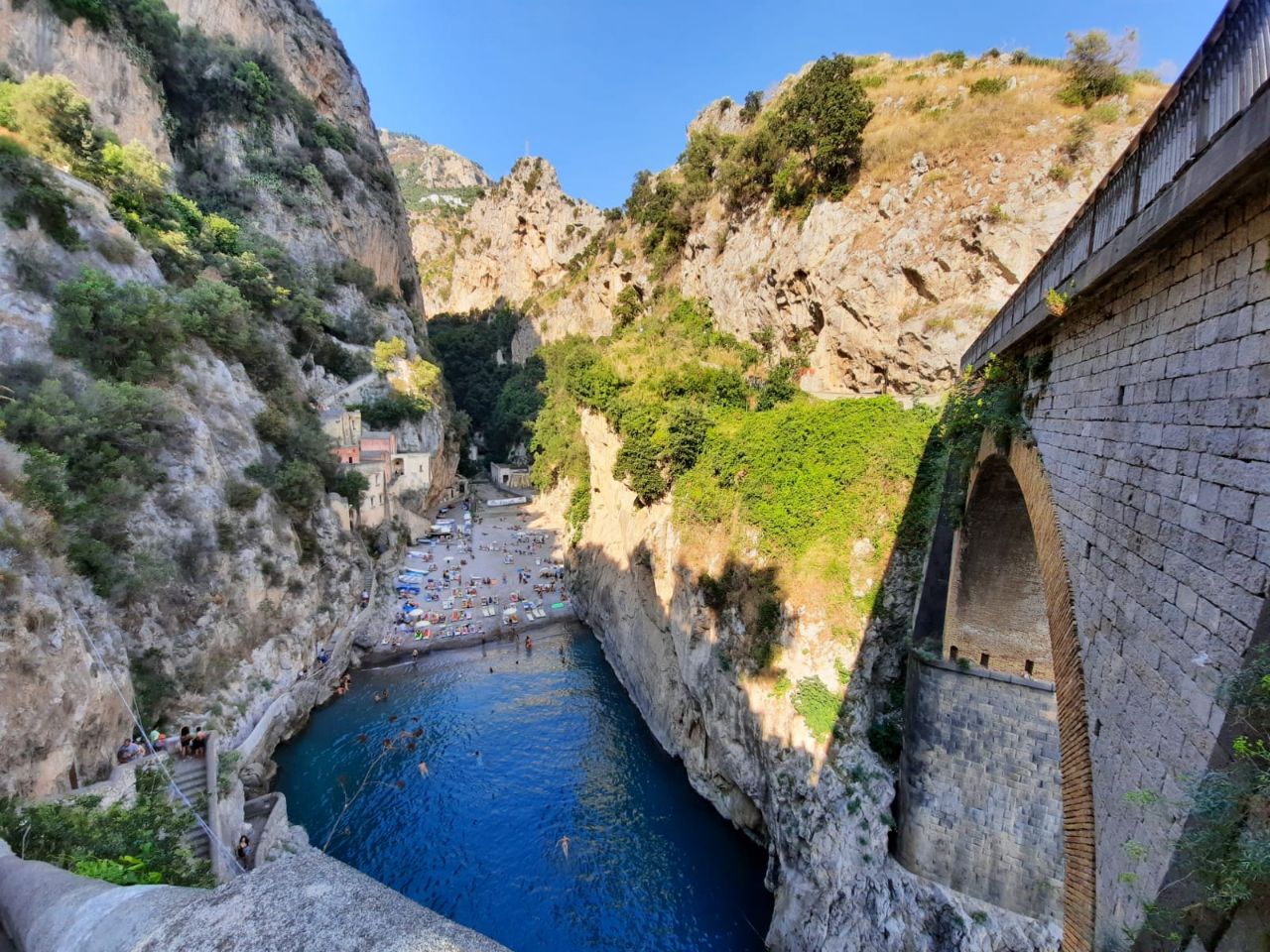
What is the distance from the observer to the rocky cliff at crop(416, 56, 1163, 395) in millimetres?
17109

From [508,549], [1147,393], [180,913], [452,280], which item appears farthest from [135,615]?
[452,280]

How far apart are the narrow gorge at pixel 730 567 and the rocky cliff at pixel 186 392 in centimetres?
15

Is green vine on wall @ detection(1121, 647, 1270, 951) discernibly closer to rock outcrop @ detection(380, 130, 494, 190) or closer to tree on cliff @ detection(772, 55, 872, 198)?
tree on cliff @ detection(772, 55, 872, 198)

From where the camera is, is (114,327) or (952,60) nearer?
(114,327)

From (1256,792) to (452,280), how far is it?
274 ft

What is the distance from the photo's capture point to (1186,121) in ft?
12.3

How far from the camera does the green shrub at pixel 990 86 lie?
19547mm

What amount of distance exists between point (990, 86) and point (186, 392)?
31.0 m

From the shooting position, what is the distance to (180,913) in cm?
241

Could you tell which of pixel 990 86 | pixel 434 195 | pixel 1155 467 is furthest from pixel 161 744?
pixel 434 195

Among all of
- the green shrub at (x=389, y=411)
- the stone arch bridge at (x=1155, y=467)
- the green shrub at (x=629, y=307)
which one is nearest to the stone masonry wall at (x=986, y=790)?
the stone arch bridge at (x=1155, y=467)

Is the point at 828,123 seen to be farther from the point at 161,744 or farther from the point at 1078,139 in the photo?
the point at 161,744

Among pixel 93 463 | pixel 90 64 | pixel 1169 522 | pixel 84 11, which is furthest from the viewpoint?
pixel 90 64

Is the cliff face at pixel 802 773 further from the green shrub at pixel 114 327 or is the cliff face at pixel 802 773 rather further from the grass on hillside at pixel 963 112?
the green shrub at pixel 114 327
